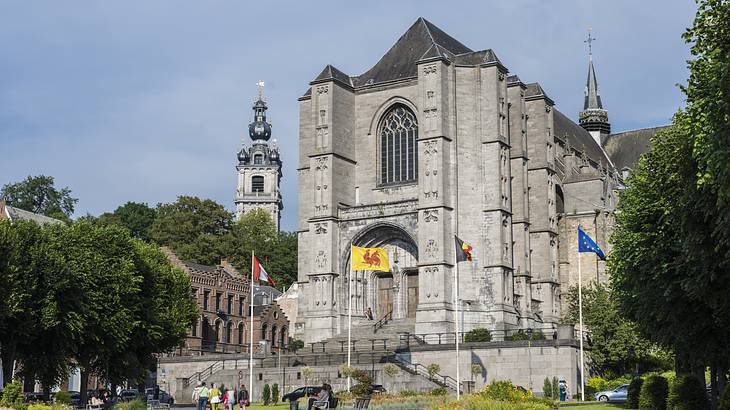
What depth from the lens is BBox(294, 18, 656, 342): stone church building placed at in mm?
61719

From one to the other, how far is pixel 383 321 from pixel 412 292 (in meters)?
2.48

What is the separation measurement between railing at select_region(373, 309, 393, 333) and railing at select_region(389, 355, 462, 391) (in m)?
8.37

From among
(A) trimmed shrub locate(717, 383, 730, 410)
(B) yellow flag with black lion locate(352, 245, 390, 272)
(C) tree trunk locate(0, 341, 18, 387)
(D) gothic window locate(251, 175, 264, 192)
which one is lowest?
(A) trimmed shrub locate(717, 383, 730, 410)

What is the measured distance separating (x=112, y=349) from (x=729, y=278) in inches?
1165

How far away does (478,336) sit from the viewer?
5616cm

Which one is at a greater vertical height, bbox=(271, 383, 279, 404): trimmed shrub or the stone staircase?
the stone staircase

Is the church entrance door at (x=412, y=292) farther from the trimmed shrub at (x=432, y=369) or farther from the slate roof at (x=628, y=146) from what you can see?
the slate roof at (x=628, y=146)

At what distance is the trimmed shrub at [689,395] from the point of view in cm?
3019

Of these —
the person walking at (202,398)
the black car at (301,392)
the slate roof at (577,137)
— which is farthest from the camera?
the slate roof at (577,137)

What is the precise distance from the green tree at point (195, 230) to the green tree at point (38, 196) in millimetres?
9118

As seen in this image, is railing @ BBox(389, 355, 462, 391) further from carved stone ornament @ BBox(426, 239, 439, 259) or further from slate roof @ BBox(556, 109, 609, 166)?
slate roof @ BBox(556, 109, 609, 166)

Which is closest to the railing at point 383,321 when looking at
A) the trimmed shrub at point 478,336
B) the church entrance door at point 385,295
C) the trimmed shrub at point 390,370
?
the church entrance door at point 385,295

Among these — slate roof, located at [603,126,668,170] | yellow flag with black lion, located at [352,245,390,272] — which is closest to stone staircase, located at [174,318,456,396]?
yellow flag with black lion, located at [352,245,390,272]

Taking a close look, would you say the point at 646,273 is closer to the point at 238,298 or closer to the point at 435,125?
the point at 435,125
